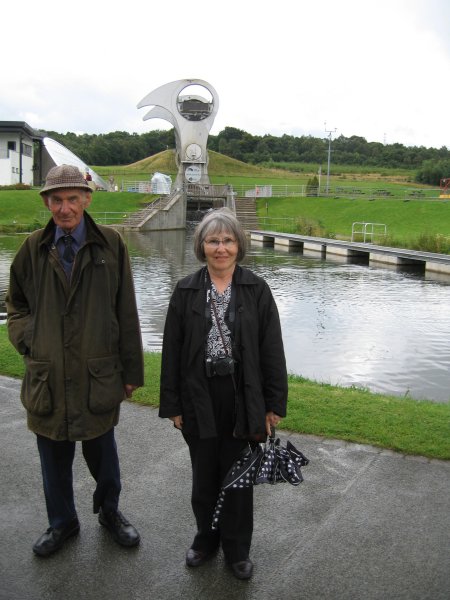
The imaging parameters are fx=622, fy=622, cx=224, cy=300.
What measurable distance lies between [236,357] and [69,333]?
762mm

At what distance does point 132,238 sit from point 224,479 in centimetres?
2871

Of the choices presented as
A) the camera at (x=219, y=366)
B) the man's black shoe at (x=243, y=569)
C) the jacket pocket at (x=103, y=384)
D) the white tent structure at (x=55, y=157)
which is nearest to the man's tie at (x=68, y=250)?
the jacket pocket at (x=103, y=384)

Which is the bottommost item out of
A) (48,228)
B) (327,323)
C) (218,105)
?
(327,323)

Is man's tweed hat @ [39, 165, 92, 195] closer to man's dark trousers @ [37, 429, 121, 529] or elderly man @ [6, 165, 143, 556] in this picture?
elderly man @ [6, 165, 143, 556]

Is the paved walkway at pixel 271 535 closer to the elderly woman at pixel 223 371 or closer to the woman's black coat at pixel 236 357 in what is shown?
the elderly woman at pixel 223 371

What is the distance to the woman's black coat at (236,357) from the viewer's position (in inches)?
109

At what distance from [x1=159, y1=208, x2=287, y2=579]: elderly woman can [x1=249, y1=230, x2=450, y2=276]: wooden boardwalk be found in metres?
16.4

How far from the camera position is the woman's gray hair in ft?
9.21

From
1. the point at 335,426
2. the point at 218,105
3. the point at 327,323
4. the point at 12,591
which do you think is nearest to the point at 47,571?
the point at 12,591

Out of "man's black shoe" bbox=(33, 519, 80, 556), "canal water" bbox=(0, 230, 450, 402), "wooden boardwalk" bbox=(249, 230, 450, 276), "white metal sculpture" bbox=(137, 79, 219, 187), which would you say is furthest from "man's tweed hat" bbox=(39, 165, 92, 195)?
"white metal sculpture" bbox=(137, 79, 219, 187)

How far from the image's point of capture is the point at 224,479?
2836 mm

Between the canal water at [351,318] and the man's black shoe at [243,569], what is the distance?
4.47 meters

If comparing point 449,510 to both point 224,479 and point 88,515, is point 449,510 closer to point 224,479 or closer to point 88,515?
point 224,479

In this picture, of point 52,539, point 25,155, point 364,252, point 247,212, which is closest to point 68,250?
point 52,539
